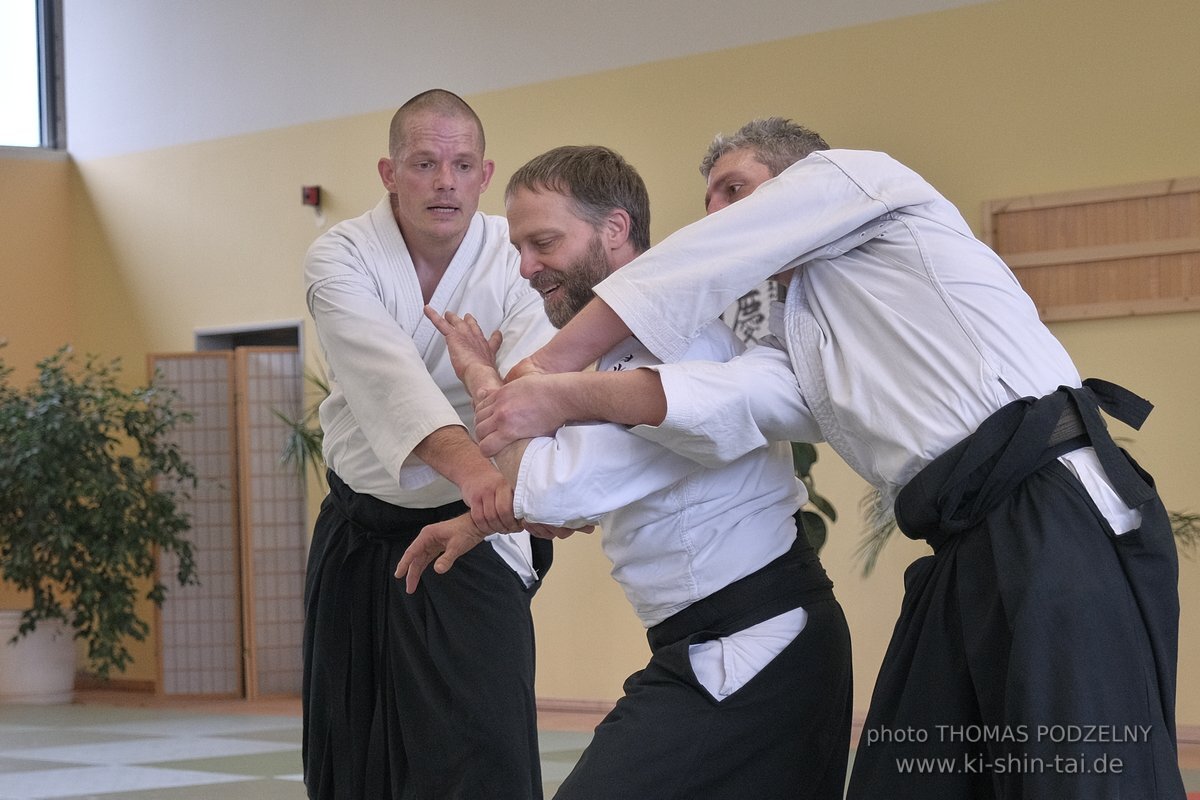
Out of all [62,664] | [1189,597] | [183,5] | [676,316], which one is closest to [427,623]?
[676,316]

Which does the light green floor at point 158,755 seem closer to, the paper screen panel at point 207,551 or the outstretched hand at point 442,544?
the paper screen panel at point 207,551

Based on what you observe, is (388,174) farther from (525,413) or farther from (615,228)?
(525,413)

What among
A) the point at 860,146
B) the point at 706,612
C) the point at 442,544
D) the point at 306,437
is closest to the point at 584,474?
the point at 706,612

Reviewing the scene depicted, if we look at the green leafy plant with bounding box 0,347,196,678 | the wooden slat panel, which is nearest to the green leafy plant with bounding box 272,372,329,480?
the green leafy plant with bounding box 0,347,196,678

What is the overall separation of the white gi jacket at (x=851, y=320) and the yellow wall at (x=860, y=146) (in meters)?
4.40

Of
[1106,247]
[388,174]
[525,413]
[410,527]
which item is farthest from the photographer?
[1106,247]

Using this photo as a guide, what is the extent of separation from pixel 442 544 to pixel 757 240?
2.36 feet

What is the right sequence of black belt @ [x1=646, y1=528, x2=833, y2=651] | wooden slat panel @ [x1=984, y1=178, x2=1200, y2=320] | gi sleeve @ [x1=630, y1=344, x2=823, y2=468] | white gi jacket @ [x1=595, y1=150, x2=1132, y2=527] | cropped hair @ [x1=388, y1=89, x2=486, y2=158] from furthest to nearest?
wooden slat panel @ [x1=984, y1=178, x2=1200, y2=320]
cropped hair @ [x1=388, y1=89, x2=486, y2=158]
black belt @ [x1=646, y1=528, x2=833, y2=651]
gi sleeve @ [x1=630, y1=344, x2=823, y2=468]
white gi jacket @ [x1=595, y1=150, x2=1132, y2=527]

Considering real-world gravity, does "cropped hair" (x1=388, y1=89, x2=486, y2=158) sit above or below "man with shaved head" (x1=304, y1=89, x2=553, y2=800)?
above

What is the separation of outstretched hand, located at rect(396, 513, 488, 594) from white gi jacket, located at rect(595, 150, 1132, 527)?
1.37 ft

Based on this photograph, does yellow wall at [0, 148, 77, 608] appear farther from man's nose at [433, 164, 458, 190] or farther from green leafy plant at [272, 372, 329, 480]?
man's nose at [433, 164, 458, 190]

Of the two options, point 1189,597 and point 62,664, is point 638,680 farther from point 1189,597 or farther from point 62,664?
point 62,664

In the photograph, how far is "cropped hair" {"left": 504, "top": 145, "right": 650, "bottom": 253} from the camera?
6.38ft

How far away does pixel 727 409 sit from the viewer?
159cm
